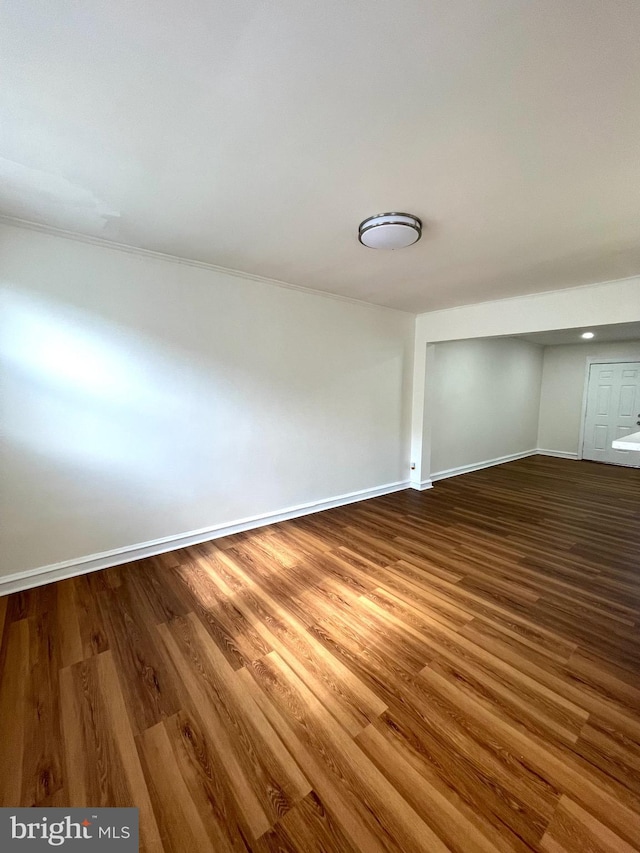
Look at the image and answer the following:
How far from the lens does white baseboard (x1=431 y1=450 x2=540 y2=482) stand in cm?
536

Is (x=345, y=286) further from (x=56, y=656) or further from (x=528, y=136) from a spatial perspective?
(x=56, y=656)

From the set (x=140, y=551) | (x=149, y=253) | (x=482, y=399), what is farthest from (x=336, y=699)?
(x=482, y=399)

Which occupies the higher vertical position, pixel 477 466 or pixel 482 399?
pixel 482 399

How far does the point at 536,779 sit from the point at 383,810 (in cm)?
61

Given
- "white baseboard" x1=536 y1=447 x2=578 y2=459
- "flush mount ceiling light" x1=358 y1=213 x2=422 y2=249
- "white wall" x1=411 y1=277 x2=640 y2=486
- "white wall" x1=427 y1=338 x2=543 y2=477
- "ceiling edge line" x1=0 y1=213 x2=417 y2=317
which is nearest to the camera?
"flush mount ceiling light" x1=358 y1=213 x2=422 y2=249

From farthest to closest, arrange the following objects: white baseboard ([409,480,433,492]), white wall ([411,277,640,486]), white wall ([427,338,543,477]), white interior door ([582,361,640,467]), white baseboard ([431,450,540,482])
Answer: white interior door ([582,361,640,467]), white baseboard ([431,450,540,482]), white wall ([427,338,543,477]), white baseboard ([409,480,433,492]), white wall ([411,277,640,486])

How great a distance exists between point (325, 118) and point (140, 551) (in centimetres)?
315

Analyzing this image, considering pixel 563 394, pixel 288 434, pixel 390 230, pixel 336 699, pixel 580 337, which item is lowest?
pixel 336 699

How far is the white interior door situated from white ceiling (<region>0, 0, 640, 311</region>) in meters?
5.53

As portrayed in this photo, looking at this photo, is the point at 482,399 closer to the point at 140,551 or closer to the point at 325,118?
the point at 325,118

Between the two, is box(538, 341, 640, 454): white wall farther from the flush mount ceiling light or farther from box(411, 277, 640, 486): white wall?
the flush mount ceiling light

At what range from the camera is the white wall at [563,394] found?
6.91 m

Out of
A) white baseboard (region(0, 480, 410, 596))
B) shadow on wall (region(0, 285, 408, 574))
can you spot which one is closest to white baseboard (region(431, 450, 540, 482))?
shadow on wall (region(0, 285, 408, 574))

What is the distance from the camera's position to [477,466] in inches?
237
